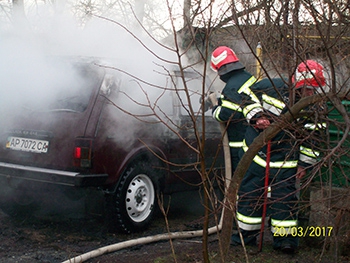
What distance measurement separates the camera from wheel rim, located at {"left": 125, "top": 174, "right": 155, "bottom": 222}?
5758mm

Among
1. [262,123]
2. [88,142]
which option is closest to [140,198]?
[88,142]

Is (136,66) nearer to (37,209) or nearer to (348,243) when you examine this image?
(37,209)

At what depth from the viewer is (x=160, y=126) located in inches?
239

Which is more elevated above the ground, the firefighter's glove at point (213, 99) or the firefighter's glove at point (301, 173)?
the firefighter's glove at point (213, 99)

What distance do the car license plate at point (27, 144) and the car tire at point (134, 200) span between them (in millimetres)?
854

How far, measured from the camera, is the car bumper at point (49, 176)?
523 centimetres

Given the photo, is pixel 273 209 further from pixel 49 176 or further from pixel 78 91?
pixel 78 91

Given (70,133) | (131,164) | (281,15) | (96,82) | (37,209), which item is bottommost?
(37,209)

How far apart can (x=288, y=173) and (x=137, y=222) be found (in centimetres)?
180

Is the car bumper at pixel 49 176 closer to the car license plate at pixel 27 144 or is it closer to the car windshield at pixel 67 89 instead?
the car license plate at pixel 27 144

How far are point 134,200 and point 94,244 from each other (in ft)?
2.29

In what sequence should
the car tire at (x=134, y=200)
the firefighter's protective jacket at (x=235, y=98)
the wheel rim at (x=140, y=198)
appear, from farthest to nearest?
the wheel rim at (x=140, y=198) < the car tire at (x=134, y=200) < the firefighter's protective jacket at (x=235, y=98)

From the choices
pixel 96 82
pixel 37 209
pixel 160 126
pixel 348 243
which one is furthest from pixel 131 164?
pixel 348 243
